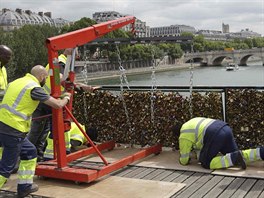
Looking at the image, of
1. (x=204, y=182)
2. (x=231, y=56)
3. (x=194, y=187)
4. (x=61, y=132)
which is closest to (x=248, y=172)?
(x=204, y=182)

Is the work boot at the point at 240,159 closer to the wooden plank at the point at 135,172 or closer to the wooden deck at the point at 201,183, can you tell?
the wooden deck at the point at 201,183

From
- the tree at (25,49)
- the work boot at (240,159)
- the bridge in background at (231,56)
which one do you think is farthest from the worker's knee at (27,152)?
the bridge in background at (231,56)

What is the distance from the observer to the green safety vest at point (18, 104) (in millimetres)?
5500

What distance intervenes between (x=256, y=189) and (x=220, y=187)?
1.51ft

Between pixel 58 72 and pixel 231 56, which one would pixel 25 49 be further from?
pixel 231 56

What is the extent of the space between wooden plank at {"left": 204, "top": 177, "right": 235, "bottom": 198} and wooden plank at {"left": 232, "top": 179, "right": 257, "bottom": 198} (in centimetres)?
20

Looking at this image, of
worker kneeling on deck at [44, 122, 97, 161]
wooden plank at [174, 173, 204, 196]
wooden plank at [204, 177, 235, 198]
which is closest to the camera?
wooden plank at [204, 177, 235, 198]

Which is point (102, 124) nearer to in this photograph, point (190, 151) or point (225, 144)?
point (190, 151)

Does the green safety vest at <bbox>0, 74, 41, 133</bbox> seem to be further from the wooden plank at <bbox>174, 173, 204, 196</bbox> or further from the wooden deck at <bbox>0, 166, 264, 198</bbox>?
the wooden plank at <bbox>174, 173, 204, 196</bbox>

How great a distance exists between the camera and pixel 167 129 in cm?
810

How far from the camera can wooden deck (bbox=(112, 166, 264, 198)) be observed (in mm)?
5441

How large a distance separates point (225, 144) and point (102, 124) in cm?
300

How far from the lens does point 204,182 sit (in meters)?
5.96

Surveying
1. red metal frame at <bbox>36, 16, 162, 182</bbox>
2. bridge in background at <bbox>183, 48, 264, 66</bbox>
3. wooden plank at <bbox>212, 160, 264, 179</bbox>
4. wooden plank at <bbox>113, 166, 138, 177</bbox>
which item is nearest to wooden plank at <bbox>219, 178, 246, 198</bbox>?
wooden plank at <bbox>212, 160, 264, 179</bbox>
